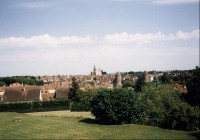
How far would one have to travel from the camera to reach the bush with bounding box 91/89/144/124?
115 ft

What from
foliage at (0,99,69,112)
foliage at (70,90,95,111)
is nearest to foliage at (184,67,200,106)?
foliage at (70,90,95,111)

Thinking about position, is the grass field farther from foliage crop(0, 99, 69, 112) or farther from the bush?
foliage crop(0, 99, 69, 112)

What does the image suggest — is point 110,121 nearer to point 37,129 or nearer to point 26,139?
point 37,129

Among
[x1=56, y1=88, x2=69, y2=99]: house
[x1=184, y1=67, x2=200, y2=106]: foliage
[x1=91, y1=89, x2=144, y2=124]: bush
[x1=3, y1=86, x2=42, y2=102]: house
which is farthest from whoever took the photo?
[x1=56, y1=88, x2=69, y2=99]: house

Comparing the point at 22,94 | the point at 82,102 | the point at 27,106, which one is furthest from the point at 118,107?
the point at 22,94

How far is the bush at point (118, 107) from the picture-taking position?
35125 mm

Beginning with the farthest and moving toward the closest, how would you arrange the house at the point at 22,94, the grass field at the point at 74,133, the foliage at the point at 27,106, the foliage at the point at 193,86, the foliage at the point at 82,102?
the house at the point at 22,94 → the foliage at the point at 27,106 → the foliage at the point at 82,102 → the foliage at the point at 193,86 → the grass field at the point at 74,133

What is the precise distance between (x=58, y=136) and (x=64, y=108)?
121ft

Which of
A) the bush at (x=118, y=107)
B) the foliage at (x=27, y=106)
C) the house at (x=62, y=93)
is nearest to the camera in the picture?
the bush at (x=118, y=107)

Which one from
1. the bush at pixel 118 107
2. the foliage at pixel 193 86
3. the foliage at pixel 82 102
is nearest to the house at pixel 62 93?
the foliage at pixel 82 102

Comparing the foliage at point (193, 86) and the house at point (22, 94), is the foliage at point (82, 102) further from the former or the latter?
the foliage at point (193, 86)

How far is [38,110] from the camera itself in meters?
61.0

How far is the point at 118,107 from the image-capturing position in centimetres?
3528

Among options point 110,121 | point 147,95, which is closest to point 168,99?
point 147,95
